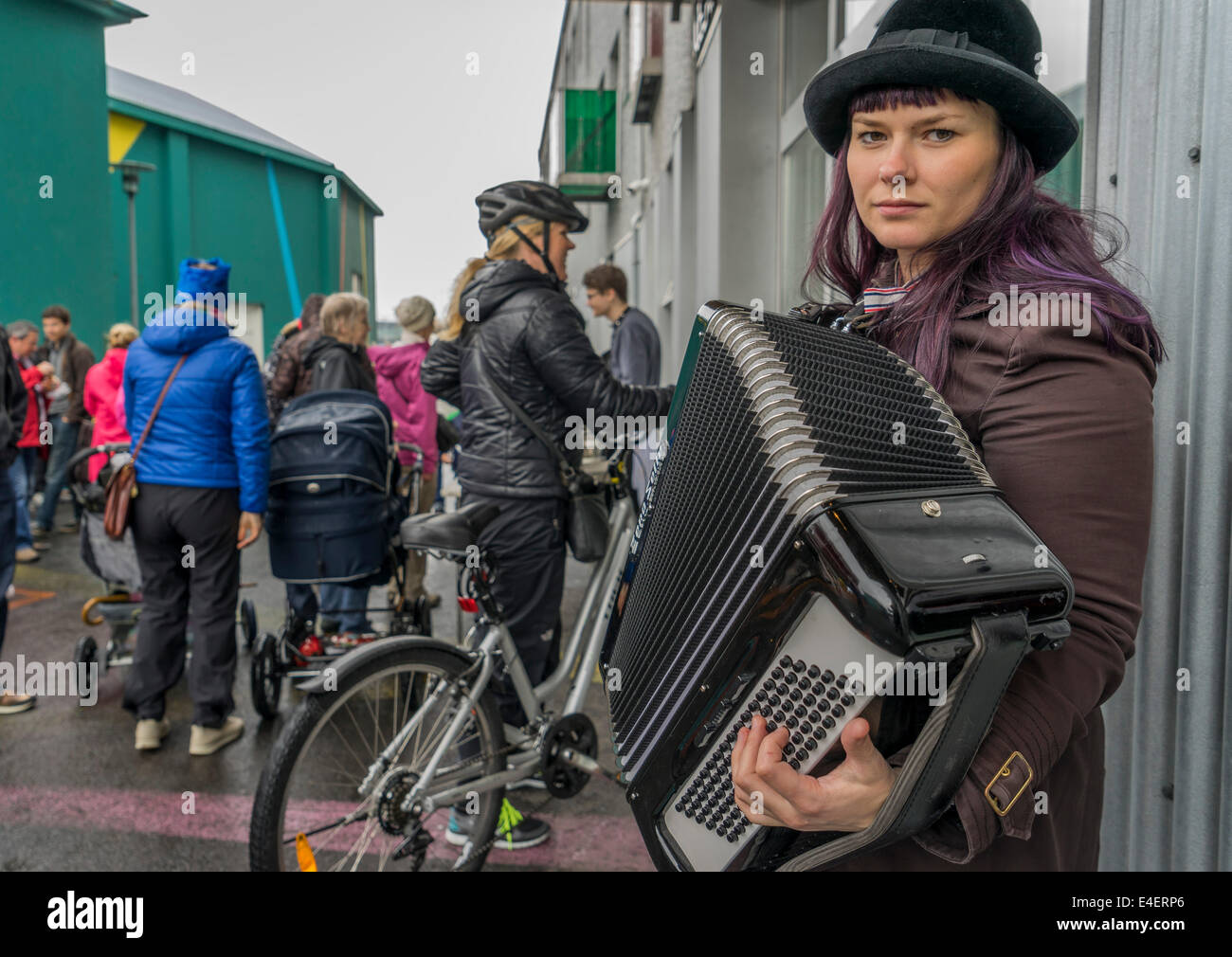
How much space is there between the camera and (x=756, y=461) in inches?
45.1

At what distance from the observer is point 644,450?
11.2ft

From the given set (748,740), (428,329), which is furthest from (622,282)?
(748,740)

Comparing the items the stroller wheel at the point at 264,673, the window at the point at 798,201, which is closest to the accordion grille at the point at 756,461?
the stroller wheel at the point at 264,673

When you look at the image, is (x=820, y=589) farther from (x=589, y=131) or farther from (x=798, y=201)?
(x=589, y=131)

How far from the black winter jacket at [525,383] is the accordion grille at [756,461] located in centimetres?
190

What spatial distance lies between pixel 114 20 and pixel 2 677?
33.8 feet

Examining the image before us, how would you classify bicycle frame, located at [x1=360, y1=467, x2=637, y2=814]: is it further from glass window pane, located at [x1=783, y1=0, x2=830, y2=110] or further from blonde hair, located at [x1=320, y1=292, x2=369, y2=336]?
glass window pane, located at [x1=783, y1=0, x2=830, y2=110]

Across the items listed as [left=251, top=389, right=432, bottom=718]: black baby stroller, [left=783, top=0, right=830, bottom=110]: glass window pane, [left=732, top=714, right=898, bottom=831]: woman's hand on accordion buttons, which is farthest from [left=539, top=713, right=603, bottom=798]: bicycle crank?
[left=783, top=0, right=830, bottom=110]: glass window pane

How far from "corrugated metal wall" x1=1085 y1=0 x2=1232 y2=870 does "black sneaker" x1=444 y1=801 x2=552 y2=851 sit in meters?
2.02

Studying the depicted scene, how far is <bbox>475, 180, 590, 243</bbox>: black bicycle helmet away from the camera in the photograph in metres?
3.50

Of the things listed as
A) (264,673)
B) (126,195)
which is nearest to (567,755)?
(264,673)

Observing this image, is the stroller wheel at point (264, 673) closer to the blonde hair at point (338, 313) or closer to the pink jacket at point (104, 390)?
the blonde hair at point (338, 313)

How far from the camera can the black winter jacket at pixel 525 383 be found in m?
3.32
